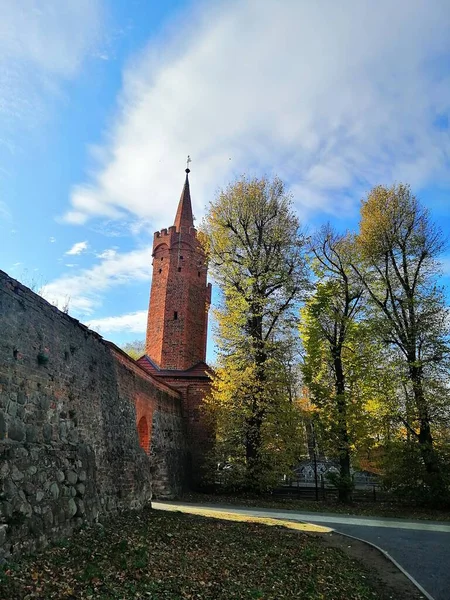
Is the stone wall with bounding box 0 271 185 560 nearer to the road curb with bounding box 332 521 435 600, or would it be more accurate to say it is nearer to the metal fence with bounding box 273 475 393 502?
the road curb with bounding box 332 521 435 600

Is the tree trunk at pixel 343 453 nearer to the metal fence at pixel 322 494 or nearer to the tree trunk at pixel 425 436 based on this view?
the metal fence at pixel 322 494

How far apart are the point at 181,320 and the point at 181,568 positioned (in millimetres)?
18574

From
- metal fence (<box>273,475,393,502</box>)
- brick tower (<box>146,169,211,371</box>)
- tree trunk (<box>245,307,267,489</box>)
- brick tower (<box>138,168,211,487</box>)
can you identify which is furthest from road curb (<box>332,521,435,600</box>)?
brick tower (<box>146,169,211,371</box>)

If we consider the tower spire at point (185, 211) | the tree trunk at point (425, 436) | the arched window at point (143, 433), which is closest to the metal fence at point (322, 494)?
the tree trunk at point (425, 436)

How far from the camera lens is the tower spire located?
90.6 ft

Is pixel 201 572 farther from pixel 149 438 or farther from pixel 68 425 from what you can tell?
pixel 149 438

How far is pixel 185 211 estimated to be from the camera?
28.5 m

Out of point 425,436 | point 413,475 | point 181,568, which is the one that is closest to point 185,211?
point 425,436

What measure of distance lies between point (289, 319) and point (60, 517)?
14026 mm

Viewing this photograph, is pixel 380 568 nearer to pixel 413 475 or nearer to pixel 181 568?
pixel 181 568

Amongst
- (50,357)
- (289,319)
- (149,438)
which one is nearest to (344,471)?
(289,319)

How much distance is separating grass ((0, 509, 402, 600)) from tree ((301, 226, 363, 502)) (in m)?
9.31

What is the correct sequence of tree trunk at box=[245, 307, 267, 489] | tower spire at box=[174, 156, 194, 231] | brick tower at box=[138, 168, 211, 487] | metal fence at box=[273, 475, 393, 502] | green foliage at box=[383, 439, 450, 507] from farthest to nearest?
1. tower spire at box=[174, 156, 194, 231]
2. brick tower at box=[138, 168, 211, 487]
3. metal fence at box=[273, 475, 393, 502]
4. tree trunk at box=[245, 307, 267, 489]
5. green foliage at box=[383, 439, 450, 507]

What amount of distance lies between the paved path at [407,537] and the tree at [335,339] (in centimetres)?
402
